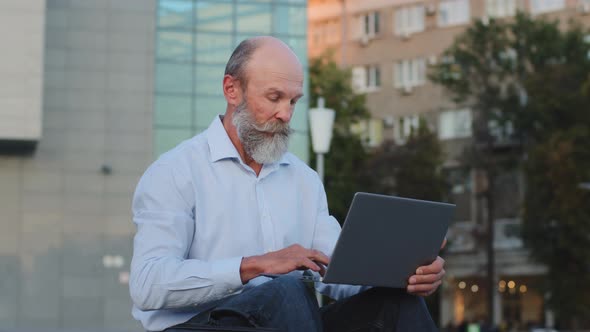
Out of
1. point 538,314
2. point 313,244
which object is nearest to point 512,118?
point 538,314

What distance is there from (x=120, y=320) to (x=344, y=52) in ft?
85.6

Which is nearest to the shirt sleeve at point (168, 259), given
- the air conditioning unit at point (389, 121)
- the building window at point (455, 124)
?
the building window at point (455, 124)

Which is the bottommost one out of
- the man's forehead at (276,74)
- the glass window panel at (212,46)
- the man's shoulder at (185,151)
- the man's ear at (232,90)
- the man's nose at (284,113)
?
the man's shoulder at (185,151)

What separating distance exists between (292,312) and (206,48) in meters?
36.2

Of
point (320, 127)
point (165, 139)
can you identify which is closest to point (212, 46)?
point (165, 139)

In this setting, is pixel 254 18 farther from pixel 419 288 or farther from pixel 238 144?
pixel 419 288

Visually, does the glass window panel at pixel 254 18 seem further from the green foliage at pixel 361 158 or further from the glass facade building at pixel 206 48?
the green foliage at pixel 361 158

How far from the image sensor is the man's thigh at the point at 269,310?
389 cm

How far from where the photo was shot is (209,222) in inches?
176

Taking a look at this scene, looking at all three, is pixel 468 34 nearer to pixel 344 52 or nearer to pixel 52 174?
pixel 344 52

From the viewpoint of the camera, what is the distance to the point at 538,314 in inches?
2184

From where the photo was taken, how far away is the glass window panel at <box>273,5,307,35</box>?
3994cm

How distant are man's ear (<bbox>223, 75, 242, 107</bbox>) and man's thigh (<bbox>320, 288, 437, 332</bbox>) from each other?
773 mm

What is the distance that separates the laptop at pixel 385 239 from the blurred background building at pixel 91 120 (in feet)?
113
